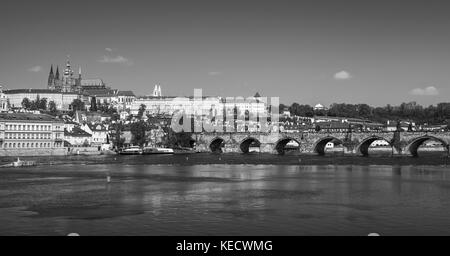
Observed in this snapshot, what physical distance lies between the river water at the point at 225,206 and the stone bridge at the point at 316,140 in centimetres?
4615

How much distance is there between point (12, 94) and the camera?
187m

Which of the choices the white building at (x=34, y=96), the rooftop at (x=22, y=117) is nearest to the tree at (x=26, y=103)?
the white building at (x=34, y=96)

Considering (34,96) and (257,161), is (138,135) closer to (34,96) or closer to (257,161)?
(257,161)

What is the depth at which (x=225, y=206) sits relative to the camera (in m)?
28.5

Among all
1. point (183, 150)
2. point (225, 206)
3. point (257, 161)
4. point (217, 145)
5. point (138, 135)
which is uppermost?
point (138, 135)

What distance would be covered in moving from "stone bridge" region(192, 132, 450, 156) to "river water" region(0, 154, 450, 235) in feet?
151

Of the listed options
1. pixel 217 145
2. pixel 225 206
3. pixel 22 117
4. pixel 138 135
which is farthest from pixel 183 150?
pixel 225 206

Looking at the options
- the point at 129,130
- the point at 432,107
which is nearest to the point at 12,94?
the point at 129,130

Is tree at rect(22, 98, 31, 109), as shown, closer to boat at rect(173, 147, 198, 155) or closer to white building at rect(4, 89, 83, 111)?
white building at rect(4, 89, 83, 111)

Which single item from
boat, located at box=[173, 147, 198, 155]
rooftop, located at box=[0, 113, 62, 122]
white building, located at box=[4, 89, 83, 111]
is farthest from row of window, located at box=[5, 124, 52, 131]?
white building, located at box=[4, 89, 83, 111]

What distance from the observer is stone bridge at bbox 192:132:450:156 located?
8969cm

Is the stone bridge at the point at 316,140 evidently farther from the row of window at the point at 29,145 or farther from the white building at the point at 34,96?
the white building at the point at 34,96

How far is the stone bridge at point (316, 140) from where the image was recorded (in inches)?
3531

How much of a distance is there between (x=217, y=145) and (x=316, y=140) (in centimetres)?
2471
